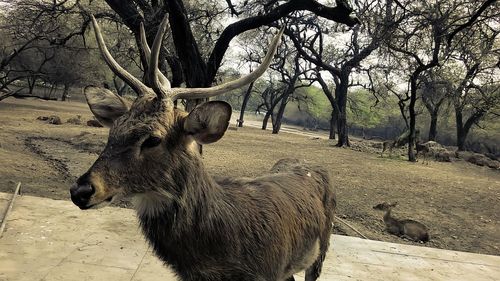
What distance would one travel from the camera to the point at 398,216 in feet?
29.9

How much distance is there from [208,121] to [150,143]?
0.33 m

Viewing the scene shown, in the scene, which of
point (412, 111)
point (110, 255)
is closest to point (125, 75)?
point (110, 255)

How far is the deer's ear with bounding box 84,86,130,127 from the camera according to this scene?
2.56 meters

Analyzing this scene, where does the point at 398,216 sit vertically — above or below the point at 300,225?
below

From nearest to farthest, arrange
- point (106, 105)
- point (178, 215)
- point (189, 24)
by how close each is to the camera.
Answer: point (178, 215) → point (106, 105) → point (189, 24)

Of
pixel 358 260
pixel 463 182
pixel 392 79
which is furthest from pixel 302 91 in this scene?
pixel 358 260

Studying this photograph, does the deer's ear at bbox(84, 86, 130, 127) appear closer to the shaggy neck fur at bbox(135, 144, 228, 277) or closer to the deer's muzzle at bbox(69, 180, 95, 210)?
the shaggy neck fur at bbox(135, 144, 228, 277)

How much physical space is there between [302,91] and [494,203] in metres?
44.8

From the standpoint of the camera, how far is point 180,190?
2.35 meters

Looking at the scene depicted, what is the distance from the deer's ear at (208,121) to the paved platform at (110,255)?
6.64 ft

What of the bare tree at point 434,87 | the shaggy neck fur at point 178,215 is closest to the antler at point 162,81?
the shaggy neck fur at point 178,215

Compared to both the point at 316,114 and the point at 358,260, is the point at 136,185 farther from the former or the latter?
the point at 316,114

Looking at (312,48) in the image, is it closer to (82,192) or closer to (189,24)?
(189,24)

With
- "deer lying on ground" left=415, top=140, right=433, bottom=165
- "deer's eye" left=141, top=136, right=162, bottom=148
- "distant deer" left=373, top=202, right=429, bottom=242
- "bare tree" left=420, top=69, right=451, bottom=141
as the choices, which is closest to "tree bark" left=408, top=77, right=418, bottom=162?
"deer lying on ground" left=415, top=140, right=433, bottom=165
